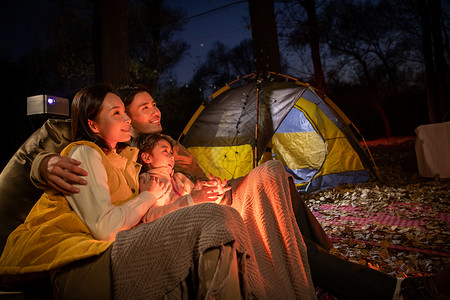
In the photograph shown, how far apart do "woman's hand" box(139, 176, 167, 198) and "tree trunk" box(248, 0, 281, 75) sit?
447 cm

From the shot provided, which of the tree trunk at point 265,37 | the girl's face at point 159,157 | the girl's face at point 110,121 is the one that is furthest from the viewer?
the tree trunk at point 265,37

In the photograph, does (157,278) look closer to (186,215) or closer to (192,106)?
(186,215)

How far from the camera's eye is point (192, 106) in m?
14.5

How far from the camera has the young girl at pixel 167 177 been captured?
1761 mm

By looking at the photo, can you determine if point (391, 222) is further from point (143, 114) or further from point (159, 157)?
point (143, 114)

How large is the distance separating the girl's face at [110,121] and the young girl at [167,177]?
41cm

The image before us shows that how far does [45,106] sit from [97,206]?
1379 millimetres

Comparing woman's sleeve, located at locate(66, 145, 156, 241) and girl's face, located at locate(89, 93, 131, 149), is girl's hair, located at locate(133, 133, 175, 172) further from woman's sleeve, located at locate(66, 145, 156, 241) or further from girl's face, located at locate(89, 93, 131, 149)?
woman's sleeve, located at locate(66, 145, 156, 241)

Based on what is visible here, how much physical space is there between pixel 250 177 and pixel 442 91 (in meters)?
11.6

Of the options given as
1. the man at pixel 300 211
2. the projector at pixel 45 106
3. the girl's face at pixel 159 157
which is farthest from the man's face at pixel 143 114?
the projector at pixel 45 106

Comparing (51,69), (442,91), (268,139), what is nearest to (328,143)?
(268,139)

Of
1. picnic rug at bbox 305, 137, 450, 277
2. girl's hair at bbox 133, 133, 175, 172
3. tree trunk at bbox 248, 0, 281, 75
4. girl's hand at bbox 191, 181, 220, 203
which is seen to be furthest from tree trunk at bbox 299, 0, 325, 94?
girl's hand at bbox 191, 181, 220, 203

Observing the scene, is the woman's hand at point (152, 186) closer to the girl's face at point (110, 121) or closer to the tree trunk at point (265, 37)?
the girl's face at point (110, 121)

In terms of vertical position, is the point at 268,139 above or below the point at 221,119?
below
